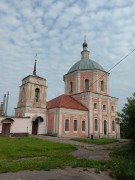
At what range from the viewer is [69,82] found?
142ft

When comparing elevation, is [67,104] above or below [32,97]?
below

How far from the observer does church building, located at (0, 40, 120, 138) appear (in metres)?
33.7

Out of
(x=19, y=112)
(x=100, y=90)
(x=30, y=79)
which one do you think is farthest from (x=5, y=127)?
(x=100, y=90)

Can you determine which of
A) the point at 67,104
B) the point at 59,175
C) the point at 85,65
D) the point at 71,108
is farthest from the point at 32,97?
the point at 59,175

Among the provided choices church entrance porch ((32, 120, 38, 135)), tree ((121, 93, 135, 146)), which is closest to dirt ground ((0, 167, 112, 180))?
tree ((121, 93, 135, 146))

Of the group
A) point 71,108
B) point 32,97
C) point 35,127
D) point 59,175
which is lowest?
point 59,175

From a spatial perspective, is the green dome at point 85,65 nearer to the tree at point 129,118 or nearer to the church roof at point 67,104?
the church roof at point 67,104

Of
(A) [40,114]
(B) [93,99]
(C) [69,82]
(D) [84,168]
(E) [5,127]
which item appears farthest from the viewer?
(C) [69,82]

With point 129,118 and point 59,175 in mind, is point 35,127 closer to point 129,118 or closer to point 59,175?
point 129,118

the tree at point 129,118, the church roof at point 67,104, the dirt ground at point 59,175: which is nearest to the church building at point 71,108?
the church roof at point 67,104

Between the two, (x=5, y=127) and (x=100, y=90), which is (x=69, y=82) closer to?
(x=100, y=90)

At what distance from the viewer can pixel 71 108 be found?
3597cm

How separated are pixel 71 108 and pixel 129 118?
2037 cm

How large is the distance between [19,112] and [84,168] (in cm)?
2684
